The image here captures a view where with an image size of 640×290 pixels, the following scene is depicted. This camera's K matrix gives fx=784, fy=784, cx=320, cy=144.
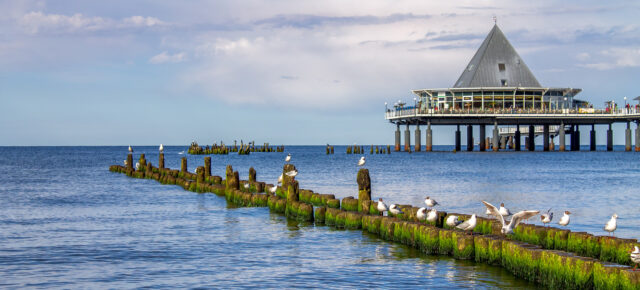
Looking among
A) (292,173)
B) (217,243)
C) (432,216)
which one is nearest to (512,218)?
(432,216)

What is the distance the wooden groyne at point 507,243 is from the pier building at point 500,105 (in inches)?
3153

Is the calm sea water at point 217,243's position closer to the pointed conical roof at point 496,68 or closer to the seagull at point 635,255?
the seagull at point 635,255

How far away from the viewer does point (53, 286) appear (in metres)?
17.9

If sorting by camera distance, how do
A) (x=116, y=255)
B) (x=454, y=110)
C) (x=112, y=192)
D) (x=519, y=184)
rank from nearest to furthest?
(x=116, y=255) < (x=112, y=192) < (x=519, y=184) < (x=454, y=110)

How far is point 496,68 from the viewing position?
121 m

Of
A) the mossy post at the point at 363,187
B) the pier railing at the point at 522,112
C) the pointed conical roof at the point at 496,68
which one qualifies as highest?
the pointed conical roof at the point at 496,68

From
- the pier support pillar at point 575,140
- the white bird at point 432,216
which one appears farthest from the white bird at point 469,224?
the pier support pillar at point 575,140

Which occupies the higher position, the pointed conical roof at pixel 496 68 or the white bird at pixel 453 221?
the pointed conical roof at pixel 496 68

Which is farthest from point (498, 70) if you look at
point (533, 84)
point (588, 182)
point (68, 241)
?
point (68, 241)

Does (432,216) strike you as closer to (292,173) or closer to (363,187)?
(363,187)

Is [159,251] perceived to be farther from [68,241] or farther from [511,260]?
[511,260]

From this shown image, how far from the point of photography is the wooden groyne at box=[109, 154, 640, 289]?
15570 mm

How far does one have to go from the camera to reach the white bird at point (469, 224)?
69.9ft

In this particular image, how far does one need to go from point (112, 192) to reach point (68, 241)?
23.2 metres
